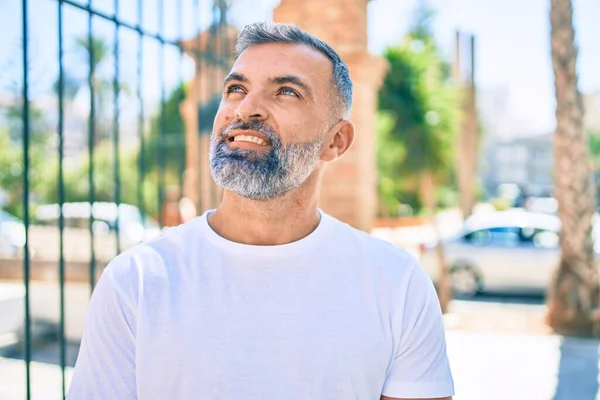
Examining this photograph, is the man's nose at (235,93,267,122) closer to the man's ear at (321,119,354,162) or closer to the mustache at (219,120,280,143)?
the mustache at (219,120,280,143)

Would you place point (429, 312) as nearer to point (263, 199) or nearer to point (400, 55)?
point (263, 199)

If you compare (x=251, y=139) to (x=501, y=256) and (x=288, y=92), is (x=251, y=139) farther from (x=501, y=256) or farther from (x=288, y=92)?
(x=501, y=256)

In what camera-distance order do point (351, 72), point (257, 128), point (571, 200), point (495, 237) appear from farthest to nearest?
1. point (495, 237)
2. point (571, 200)
3. point (351, 72)
4. point (257, 128)

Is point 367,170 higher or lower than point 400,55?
lower

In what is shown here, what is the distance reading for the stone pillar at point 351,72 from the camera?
15.6 ft

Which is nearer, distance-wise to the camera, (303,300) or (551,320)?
(303,300)

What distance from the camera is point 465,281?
33.9ft

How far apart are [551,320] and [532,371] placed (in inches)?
80.7

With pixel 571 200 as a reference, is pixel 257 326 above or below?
below

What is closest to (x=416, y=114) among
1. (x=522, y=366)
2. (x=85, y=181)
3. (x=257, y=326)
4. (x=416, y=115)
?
(x=416, y=115)

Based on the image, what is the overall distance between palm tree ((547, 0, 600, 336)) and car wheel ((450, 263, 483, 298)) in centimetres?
341

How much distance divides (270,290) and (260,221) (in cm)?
21

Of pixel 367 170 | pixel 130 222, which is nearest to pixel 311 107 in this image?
pixel 367 170

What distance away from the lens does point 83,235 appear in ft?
28.8
